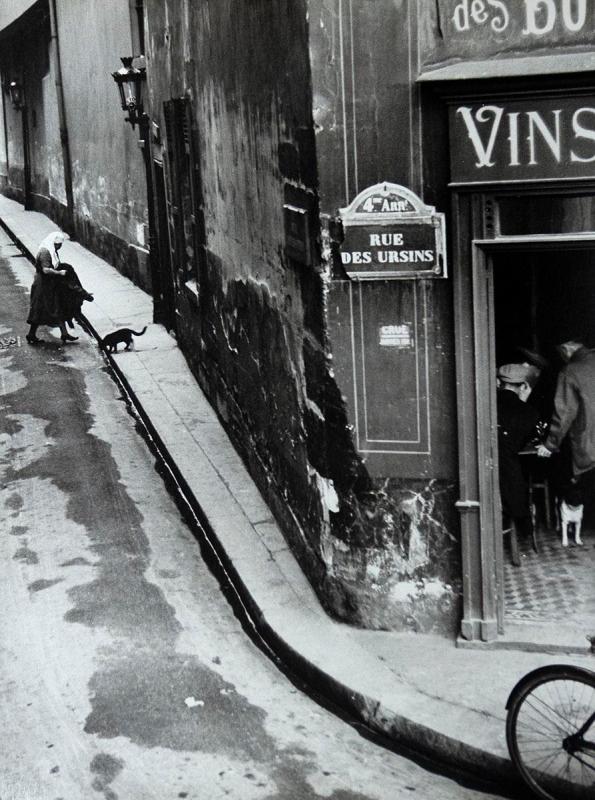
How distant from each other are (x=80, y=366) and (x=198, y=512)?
5.97m

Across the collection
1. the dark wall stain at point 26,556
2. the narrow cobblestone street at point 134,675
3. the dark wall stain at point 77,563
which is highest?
the dark wall stain at point 26,556

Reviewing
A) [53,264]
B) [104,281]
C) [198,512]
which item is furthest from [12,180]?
[198,512]

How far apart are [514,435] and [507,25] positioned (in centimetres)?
290

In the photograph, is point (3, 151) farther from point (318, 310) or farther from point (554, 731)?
point (554, 731)

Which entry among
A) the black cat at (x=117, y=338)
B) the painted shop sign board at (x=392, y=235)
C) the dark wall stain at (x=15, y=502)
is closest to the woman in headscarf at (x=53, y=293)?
the black cat at (x=117, y=338)

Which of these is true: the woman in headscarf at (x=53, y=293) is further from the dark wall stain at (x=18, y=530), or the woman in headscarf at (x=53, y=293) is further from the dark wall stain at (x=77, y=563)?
the dark wall stain at (x=77, y=563)

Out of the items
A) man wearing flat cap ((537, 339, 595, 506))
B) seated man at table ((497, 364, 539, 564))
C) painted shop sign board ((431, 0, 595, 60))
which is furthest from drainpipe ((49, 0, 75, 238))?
painted shop sign board ((431, 0, 595, 60))

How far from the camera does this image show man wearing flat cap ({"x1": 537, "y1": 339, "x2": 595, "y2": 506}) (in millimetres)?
8016

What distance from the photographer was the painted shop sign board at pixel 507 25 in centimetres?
620

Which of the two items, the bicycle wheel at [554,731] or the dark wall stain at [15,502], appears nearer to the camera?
the bicycle wheel at [554,731]

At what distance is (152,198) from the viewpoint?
640 inches

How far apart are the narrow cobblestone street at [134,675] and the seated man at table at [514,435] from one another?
199cm

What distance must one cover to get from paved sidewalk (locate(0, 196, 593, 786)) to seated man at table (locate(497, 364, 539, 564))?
1436 millimetres

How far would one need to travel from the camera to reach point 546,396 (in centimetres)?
891
